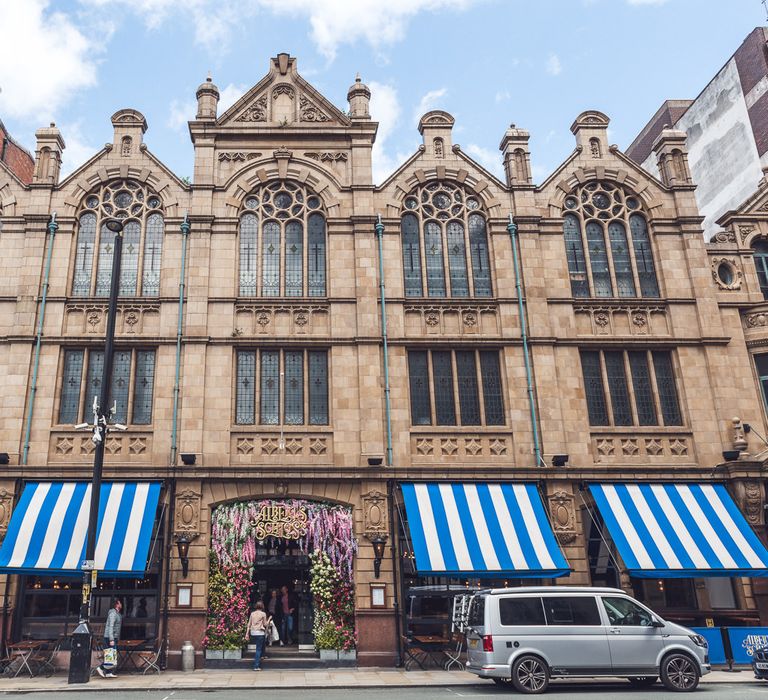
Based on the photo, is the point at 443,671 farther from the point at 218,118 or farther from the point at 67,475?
the point at 218,118

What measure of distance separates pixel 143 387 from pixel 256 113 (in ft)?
33.9

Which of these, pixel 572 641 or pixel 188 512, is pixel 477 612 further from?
pixel 188 512

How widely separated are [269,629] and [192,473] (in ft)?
15.7

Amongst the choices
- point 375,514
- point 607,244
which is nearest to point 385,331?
point 375,514

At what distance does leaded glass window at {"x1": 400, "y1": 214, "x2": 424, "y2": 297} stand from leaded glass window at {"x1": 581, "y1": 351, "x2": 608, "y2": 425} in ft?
19.1

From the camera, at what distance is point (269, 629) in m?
18.8

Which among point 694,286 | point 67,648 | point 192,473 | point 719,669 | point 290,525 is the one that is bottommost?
point 719,669

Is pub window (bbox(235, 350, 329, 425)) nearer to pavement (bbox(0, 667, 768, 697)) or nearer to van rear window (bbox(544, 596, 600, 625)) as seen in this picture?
pavement (bbox(0, 667, 768, 697))

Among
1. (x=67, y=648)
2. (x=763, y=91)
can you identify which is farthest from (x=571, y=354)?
(x=763, y=91)

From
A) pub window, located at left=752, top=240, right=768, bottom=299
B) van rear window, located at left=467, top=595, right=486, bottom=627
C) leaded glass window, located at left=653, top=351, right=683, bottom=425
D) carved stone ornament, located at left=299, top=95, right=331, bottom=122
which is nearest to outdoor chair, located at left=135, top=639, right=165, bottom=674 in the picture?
van rear window, located at left=467, top=595, right=486, bottom=627

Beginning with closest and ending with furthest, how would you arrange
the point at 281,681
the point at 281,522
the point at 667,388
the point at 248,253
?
1. the point at 281,681
2. the point at 281,522
3. the point at 667,388
4. the point at 248,253

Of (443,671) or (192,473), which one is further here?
(192,473)

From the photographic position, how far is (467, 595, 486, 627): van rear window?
15056 mm

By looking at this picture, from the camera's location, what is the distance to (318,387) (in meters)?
21.5
